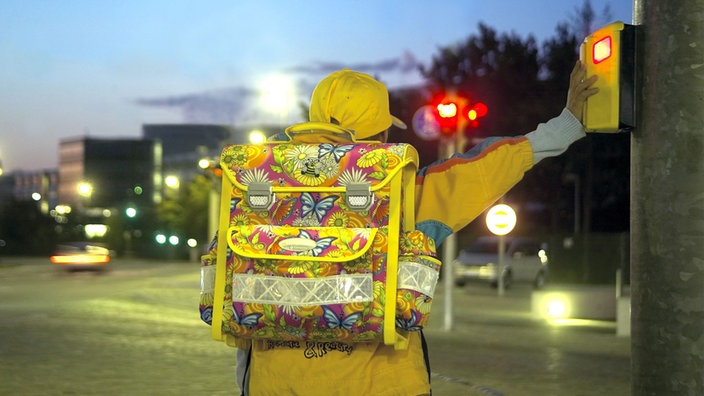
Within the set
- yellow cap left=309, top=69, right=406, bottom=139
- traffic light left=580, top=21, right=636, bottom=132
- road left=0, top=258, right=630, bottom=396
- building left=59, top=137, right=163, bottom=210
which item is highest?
building left=59, top=137, right=163, bottom=210

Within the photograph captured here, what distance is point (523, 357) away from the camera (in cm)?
1352

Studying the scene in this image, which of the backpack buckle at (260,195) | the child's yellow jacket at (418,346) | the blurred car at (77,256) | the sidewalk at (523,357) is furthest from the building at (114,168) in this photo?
the backpack buckle at (260,195)

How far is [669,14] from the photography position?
3.98m

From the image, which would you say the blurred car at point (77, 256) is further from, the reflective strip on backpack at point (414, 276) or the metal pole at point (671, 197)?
the reflective strip on backpack at point (414, 276)

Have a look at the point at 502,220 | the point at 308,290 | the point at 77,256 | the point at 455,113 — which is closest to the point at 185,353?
the point at 455,113

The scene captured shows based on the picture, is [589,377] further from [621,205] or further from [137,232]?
[137,232]

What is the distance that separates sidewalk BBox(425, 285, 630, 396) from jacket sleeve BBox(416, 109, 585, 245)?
7.14 meters

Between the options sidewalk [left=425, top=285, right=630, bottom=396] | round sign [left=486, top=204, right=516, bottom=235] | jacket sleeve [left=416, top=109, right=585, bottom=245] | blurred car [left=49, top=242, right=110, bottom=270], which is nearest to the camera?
jacket sleeve [left=416, top=109, right=585, bottom=245]

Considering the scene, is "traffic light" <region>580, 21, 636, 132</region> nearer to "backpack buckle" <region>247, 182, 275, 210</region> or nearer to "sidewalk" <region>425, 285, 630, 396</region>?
"backpack buckle" <region>247, 182, 275, 210</region>

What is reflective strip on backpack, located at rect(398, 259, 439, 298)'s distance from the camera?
273 centimetres

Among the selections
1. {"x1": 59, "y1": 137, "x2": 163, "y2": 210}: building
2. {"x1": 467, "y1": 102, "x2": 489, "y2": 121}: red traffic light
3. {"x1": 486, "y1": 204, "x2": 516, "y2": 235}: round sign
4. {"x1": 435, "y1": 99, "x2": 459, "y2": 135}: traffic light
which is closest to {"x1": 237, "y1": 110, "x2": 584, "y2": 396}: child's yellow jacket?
{"x1": 435, "y1": 99, "x2": 459, "y2": 135}: traffic light

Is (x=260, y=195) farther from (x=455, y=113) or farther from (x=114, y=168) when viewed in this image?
(x=114, y=168)

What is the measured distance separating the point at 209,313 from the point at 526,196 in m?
49.9

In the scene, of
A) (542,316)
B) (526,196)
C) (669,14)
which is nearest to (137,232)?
(526,196)
